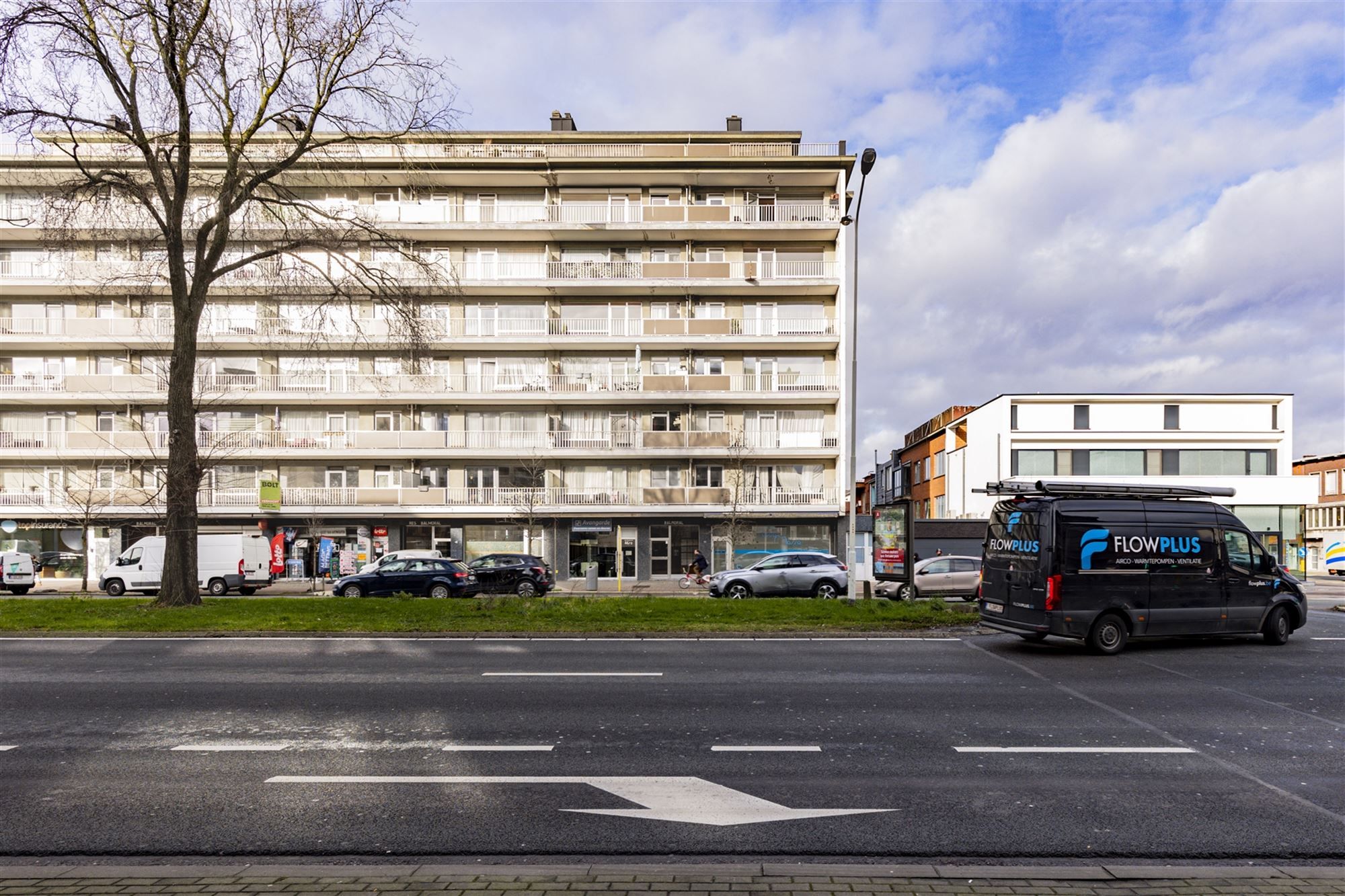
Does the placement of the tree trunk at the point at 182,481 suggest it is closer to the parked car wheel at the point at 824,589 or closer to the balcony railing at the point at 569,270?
the parked car wheel at the point at 824,589

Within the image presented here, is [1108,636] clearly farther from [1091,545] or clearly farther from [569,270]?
[569,270]

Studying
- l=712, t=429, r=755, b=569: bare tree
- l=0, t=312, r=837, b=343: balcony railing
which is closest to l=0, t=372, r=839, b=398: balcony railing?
l=0, t=312, r=837, b=343: balcony railing

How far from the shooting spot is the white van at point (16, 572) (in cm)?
3034

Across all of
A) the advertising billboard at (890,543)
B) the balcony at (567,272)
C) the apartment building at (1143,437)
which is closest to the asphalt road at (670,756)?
the advertising billboard at (890,543)

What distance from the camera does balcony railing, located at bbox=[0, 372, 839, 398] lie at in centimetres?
3703

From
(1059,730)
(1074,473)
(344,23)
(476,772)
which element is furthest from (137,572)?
(1074,473)

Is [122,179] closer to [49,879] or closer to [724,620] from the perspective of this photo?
[724,620]

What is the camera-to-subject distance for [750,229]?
1496 inches

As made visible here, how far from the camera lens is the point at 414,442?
37.0m

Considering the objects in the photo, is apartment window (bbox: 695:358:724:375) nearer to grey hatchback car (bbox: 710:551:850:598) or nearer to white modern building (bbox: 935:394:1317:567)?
grey hatchback car (bbox: 710:551:850:598)

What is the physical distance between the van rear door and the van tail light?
0.06 m

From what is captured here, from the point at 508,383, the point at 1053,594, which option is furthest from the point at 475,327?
the point at 1053,594

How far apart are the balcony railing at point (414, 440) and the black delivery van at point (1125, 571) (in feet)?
77.9

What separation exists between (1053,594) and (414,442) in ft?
101
